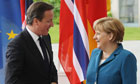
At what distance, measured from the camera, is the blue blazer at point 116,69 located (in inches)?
93.1

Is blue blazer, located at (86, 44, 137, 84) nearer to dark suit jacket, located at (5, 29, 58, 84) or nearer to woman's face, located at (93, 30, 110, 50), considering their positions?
woman's face, located at (93, 30, 110, 50)

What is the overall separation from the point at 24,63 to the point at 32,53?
113mm

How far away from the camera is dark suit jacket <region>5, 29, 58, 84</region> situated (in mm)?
2316

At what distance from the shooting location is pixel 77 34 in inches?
158

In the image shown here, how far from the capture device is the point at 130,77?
2.38 metres

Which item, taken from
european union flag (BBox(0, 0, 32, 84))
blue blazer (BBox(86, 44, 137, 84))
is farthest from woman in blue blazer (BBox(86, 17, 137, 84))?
european union flag (BBox(0, 0, 32, 84))

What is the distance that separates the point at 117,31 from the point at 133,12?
2892 centimetres

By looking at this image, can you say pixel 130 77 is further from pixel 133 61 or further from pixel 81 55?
pixel 81 55

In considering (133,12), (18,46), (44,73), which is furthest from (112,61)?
(133,12)

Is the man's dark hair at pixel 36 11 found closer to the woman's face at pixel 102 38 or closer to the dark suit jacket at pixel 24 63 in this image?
the dark suit jacket at pixel 24 63

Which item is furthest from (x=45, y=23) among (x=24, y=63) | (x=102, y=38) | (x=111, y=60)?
(x=111, y=60)

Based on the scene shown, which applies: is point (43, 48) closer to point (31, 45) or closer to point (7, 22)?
point (31, 45)

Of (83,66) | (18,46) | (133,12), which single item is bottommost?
(133,12)

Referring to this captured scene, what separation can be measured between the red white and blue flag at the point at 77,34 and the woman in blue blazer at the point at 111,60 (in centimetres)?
139
